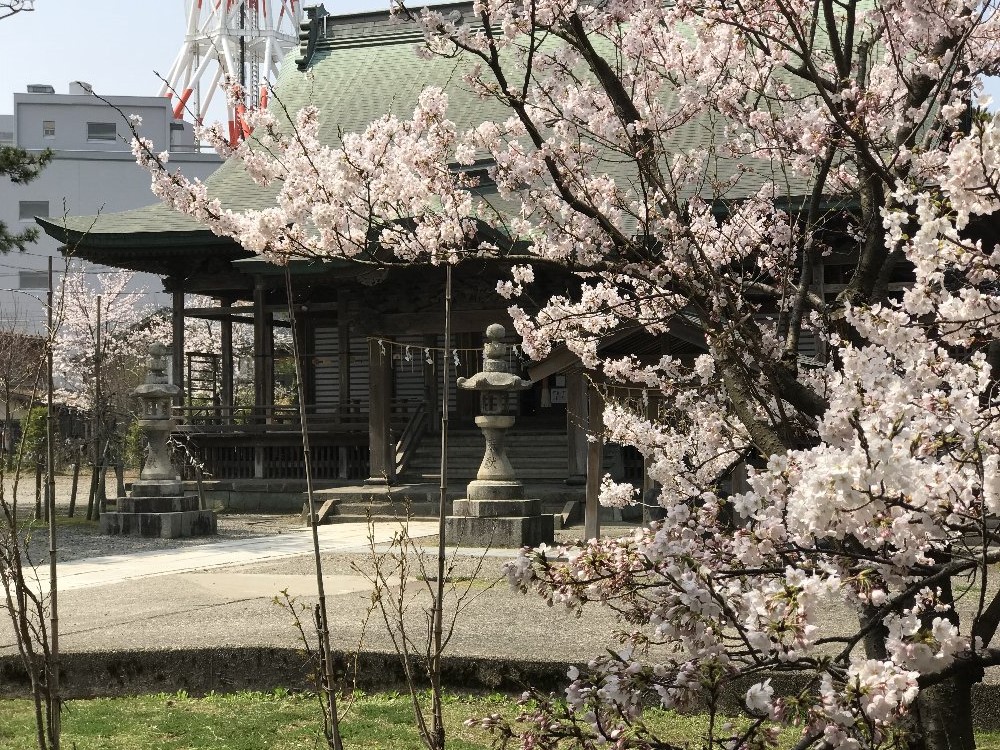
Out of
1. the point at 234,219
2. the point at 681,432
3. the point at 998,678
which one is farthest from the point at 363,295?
the point at 998,678

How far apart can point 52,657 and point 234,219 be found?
3018mm

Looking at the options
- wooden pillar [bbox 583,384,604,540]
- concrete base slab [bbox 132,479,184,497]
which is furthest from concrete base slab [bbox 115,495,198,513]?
wooden pillar [bbox 583,384,604,540]

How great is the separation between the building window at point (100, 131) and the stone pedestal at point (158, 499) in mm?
46038

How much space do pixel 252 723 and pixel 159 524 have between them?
1014 cm

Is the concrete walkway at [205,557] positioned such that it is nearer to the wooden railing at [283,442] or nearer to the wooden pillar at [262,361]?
the wooden railing at [283,442]

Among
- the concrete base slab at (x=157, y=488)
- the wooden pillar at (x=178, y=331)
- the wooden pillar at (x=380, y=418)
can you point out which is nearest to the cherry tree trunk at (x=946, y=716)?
the concrete base slab at (x=157, y=488)

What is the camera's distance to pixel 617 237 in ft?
13.8

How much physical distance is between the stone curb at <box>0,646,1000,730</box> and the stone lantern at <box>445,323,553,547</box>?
6606mm

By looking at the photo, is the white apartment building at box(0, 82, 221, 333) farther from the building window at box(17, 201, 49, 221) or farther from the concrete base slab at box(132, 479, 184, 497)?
the concrete base slab at box(132, 479, 184, 497)

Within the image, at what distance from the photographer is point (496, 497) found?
12930mm

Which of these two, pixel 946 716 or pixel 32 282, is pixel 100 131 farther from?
pixel 946 716

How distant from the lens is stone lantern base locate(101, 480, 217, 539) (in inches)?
587

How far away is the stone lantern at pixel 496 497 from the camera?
1274 cm

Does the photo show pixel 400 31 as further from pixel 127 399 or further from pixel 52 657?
pixel 52 657
